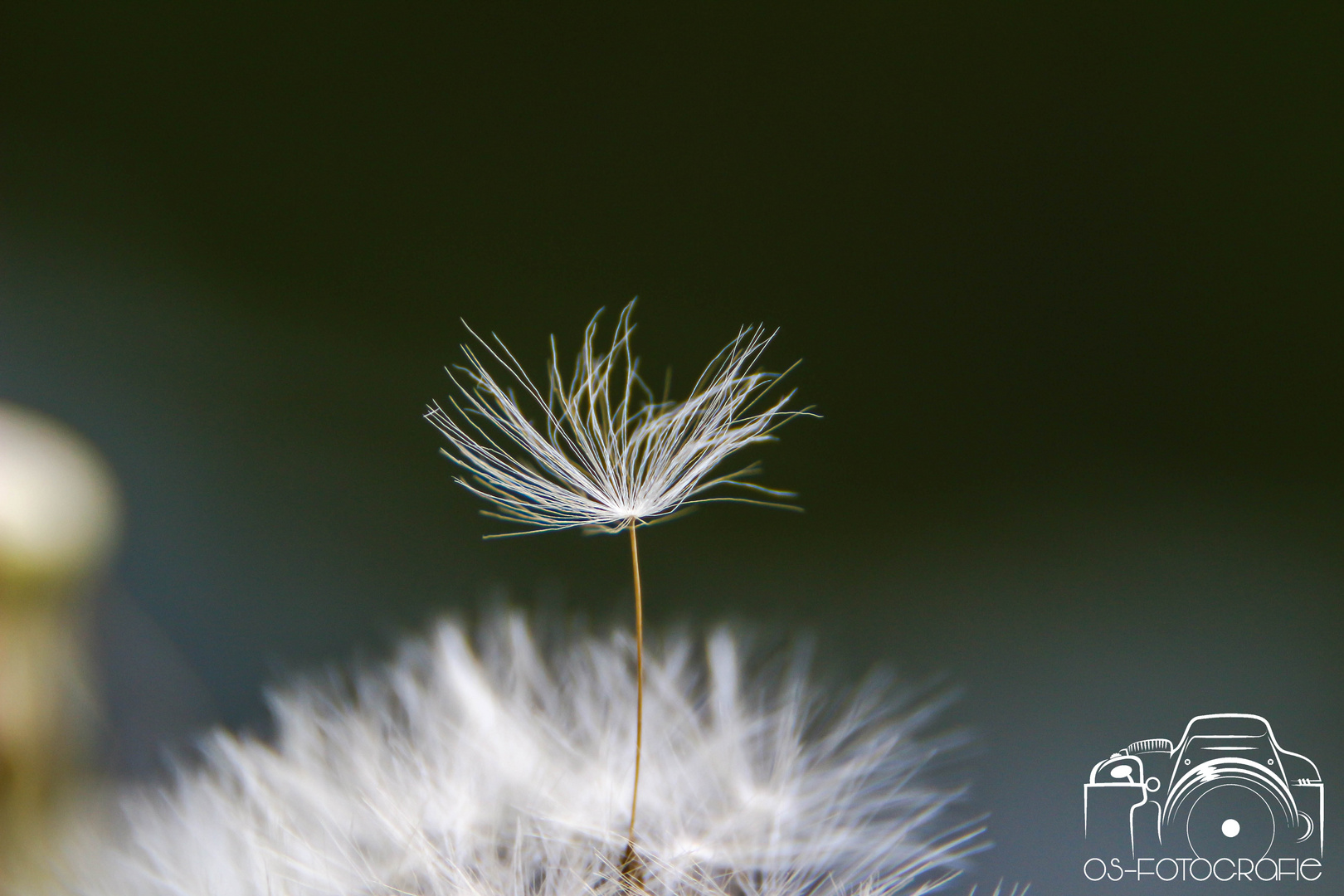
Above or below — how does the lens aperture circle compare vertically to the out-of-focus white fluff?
above

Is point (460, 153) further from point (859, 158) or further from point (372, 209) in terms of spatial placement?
point (859, 158)

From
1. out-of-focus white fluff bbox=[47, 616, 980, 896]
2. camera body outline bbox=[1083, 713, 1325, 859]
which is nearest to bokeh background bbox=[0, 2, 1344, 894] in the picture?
camera body outline bbox=[1083, 713, 1325, 859]

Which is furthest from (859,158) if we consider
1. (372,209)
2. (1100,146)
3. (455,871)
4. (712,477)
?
(455,871)

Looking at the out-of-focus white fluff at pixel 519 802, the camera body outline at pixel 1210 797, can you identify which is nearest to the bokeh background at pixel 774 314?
the camera body outline at pixel 1210 797

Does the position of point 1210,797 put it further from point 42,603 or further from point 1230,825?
point 42,603

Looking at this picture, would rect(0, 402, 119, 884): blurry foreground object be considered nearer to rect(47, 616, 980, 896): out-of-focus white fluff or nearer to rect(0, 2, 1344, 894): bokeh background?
rect(0, 2, 1344, 894): bokeh background

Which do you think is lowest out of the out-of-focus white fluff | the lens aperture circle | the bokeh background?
the out-of-focus white fluff

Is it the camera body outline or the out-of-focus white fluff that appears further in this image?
the camera body outline

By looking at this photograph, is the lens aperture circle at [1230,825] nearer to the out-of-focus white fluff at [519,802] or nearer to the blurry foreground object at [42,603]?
the out-of-focus white fluff at [519,802]
